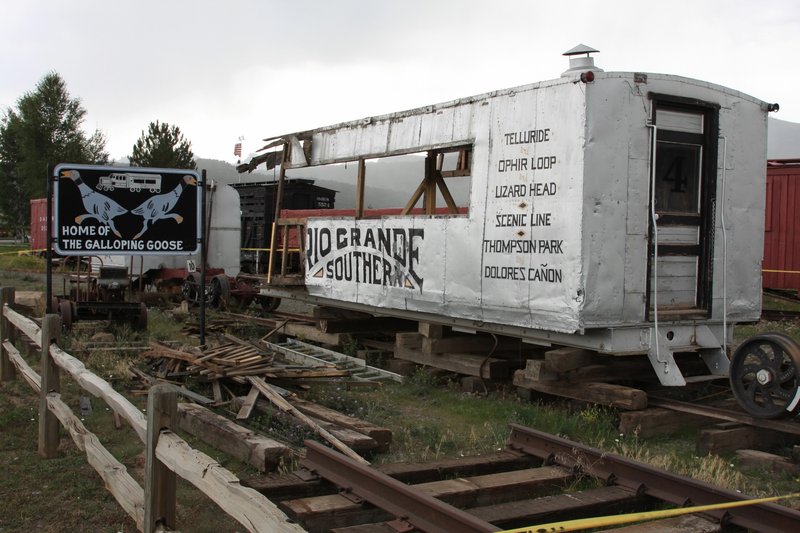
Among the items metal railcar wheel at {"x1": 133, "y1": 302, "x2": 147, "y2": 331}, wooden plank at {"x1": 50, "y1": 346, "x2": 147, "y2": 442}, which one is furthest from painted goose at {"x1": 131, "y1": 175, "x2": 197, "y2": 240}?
metal railcar wheel at {"x1": 133, "y1": 302, "x2": 147, "y2": 331}

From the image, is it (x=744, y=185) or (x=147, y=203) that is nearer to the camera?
(x=744, y=185)

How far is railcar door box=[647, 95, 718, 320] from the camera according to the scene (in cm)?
784

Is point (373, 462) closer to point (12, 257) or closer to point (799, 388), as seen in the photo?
point (799, 388)

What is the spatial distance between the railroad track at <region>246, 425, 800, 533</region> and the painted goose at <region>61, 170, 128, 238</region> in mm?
4861

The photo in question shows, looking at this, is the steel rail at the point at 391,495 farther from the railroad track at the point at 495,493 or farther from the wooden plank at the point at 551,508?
the wooden plank at the point at 551,508

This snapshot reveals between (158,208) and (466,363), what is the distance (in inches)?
163

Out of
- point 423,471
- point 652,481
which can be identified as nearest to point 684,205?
point 652,481

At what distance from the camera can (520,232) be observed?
796 cm

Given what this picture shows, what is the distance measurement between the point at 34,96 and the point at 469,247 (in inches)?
2047

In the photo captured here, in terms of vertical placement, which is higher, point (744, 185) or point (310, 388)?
point (744, 185)

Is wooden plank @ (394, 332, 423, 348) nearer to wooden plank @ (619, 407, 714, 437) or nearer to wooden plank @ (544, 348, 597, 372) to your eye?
wooden plank @ (544, 348, 597, 372)

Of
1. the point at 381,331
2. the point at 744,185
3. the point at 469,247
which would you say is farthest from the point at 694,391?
the point at 381,331

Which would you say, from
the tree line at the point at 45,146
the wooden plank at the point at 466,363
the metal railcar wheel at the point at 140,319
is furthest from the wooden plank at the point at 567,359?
the tree line at the point at 45,146

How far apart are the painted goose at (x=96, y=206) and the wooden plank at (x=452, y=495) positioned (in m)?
5.44
